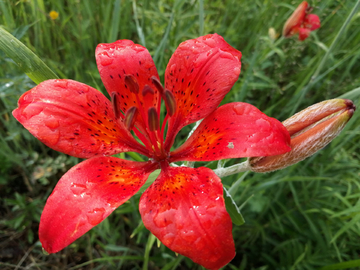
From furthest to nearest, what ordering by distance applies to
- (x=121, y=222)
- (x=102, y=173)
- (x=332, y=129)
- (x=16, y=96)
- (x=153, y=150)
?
(x=121, y=222) → (x=16, y=96) → (x=153, y=150) → (x=102, y=173) → (x=332, y=129)

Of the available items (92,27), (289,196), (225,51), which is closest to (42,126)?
(225,51)

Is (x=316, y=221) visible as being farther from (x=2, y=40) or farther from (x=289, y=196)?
(x=2, y=40)

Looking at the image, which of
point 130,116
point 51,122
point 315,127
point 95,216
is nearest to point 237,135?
point 315,127

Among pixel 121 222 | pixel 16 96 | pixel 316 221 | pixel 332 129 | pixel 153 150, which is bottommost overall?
pixel 121 222

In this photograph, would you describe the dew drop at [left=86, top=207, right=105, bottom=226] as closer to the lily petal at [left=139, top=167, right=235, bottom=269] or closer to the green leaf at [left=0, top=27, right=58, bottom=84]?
the lily petal at [left=139, top=167, right=235, bottom=269]

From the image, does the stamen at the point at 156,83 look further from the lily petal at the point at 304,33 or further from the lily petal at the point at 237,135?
the lily petal at the point at 304,33

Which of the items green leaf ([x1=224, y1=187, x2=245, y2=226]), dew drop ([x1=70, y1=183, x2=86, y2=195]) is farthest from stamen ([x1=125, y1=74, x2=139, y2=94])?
green leaf ([x1=224, y1=187, x2=245, y2=226])

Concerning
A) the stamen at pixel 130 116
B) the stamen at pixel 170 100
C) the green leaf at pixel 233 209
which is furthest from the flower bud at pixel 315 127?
the stamen at pixel 130 116
